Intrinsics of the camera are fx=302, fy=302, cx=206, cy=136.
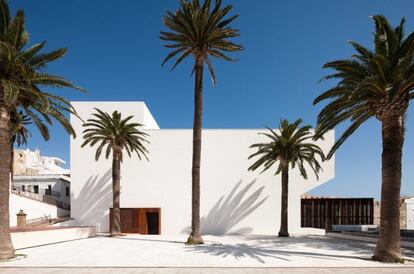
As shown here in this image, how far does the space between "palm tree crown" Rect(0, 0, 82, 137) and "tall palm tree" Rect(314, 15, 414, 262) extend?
13.2m

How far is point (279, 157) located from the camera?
2505 cm

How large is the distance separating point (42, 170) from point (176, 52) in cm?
5443

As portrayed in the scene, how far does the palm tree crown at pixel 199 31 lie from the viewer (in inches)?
725

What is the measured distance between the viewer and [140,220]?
29922 mm

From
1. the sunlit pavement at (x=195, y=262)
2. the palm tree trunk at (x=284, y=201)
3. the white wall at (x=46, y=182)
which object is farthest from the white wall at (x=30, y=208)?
the palm tree trunk at (x=284, y=201)

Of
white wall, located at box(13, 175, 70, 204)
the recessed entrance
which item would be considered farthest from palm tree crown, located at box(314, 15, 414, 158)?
white wall, located at box(13, 175, 70, 204)

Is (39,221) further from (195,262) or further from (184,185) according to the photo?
(195,262)

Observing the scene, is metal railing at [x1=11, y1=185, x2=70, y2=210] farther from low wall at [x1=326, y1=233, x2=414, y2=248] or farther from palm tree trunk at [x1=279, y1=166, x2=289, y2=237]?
low wall at [x1=326, y1=233, x2=414, y2=248]

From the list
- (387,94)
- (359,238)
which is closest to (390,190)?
(387,94)

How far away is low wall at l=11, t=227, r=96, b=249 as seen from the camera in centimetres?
1630

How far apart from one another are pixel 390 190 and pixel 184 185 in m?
20.2

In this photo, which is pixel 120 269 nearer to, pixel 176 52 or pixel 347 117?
pixel 347 117

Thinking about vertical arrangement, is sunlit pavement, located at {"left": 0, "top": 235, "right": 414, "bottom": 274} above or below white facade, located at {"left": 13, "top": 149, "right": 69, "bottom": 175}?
below

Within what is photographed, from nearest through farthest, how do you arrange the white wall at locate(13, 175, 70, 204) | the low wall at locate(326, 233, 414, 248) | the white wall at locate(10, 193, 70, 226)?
the low wall at locate(326, 233, 414, 248)
the white wall at locate(10, 193, 70, 226)
the white wall at locate(13, 175, 70, 204)
